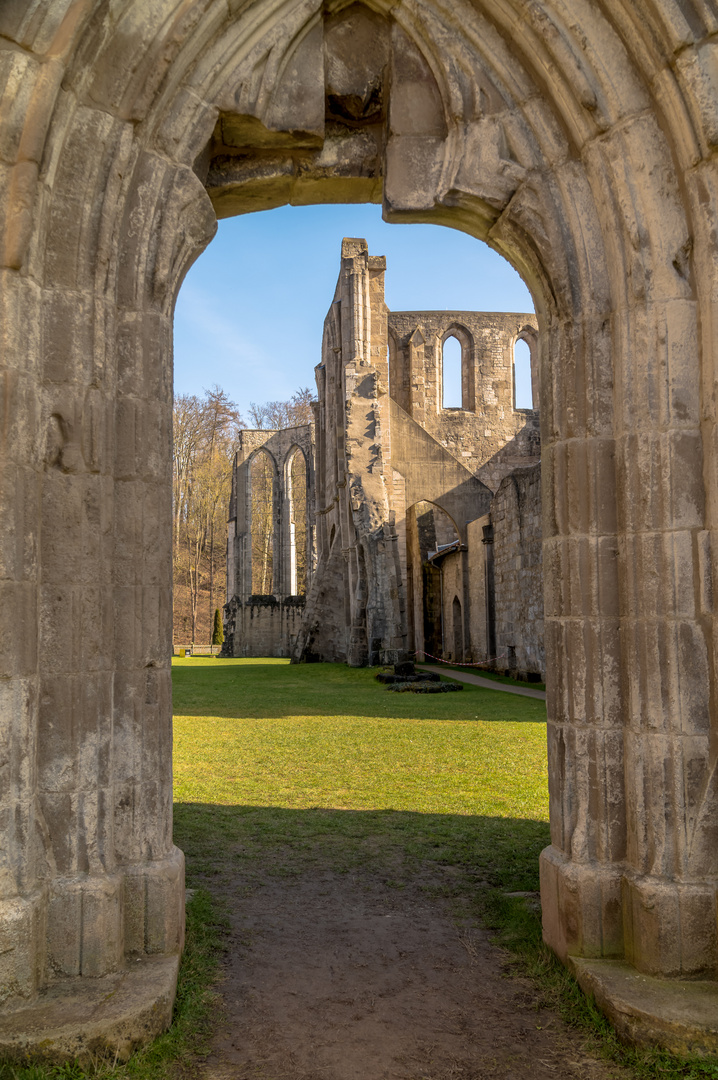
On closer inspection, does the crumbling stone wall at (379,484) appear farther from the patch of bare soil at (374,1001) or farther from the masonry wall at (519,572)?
the patch of bare soil at (374,1001)

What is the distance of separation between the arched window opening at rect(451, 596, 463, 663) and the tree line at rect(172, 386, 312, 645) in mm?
18189

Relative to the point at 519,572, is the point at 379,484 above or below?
above

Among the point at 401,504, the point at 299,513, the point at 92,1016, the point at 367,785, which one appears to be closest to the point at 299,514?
the point at 299,513

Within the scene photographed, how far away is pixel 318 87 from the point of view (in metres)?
3.56

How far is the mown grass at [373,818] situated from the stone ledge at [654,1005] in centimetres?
5

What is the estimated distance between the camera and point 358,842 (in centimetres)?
516

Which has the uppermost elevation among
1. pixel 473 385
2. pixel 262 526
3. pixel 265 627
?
pixel 473 385

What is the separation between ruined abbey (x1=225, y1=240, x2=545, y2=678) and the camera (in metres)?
Result: 18.2

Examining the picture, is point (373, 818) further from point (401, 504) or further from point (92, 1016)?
point (401, 504)

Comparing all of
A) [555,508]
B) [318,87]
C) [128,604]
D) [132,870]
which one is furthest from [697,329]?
[132,870]

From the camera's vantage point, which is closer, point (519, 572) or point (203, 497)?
point (519, 572)

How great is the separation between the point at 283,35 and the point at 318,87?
239mm

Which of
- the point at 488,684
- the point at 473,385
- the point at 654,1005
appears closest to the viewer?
the point at 654,1005

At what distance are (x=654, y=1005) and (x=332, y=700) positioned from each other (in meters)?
10.8
